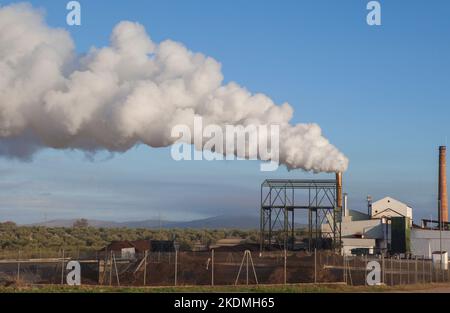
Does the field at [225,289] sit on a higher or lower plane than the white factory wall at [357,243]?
lower

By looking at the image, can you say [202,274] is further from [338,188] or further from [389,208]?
[389,208]

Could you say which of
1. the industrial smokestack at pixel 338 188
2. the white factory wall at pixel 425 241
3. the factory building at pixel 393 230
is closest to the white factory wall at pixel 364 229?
the factory building at pixel 393 230

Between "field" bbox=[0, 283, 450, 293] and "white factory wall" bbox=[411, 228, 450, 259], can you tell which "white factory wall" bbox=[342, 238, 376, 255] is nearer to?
"white factory wall" bbox=[411, 228, 450, 259]

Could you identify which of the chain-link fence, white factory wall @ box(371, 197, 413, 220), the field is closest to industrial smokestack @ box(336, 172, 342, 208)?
white factory wall @ box(371, 197, 413, 220)

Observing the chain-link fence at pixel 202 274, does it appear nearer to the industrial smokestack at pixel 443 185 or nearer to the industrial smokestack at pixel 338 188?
the industrial smokestack at pixel 338 188

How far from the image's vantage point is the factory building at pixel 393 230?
79.9 meters

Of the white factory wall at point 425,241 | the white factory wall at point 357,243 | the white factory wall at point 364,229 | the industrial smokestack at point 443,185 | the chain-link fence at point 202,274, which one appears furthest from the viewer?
the industrial smokestack at point 443,185

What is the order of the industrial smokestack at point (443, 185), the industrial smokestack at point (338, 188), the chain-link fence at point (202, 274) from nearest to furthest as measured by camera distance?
the chain-link fence at point (202, 274) → the industrial smokestack at point (338, 188) → the industrial smokestack at point (443, 185)

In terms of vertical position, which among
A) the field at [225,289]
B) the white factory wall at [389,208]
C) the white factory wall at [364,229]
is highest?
the white factory wall at [389,208]

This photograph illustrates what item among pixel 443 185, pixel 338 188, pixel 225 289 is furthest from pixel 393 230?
pixel 225 289

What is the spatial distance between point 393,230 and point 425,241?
4.24 m

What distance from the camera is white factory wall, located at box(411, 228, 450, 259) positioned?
7919 cm
